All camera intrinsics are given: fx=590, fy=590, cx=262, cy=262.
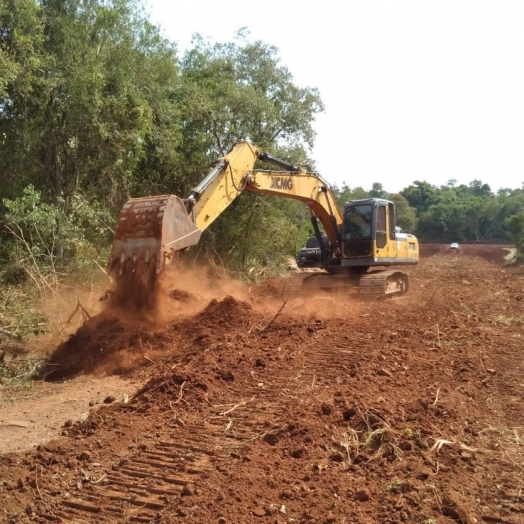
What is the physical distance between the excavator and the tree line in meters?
3.07

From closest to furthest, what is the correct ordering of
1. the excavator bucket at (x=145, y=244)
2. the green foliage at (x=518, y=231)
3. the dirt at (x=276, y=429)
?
the dirt at (x=276, y=429)
the excavator bucket at (x=145, y=244)
the green foliage at (x=518, y=231)

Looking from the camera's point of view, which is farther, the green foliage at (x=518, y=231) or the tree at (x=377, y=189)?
the tree at (x=377, y=189)

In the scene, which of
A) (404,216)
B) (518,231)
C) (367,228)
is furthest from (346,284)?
(404,216)

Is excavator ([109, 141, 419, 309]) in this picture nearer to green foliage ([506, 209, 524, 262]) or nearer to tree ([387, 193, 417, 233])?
green foliage ([506, 209, 524, 262])

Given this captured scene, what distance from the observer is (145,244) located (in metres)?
8.46

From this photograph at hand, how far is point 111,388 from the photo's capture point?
725cm

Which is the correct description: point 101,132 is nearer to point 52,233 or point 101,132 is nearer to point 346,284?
point 52,233

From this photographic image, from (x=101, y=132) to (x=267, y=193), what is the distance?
4689 millimetres

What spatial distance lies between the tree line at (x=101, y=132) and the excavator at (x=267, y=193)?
10.1ft

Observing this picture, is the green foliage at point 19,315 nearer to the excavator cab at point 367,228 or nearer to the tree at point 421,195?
the excavator cab at point 367,228

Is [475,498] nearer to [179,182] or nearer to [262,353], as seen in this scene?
[262,353]

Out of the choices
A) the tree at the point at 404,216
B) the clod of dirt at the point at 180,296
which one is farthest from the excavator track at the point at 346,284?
the tree at the point at 404,216

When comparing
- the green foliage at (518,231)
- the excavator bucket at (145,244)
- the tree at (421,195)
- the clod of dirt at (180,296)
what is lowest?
the clod of dirt at (180,296)

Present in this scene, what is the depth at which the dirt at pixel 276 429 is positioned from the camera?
3854 mm
